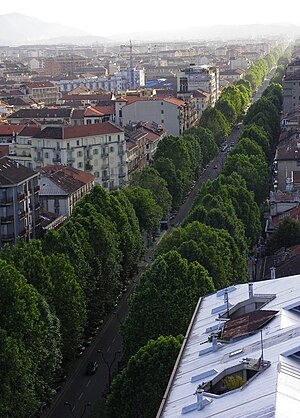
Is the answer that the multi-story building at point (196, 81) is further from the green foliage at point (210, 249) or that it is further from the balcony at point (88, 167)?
the green foliage at point (210, 249)

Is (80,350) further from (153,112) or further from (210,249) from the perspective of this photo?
(153,112)

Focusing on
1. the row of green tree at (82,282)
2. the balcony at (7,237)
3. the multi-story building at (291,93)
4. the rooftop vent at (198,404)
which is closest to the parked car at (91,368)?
the row of green tree at (82,282)

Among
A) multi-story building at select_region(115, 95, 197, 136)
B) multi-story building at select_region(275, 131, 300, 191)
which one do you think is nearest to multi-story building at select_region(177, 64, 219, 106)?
multi-story building at select_region(115, 95, 197, 136)

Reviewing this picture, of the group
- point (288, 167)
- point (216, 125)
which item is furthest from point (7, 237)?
point (216, 125)

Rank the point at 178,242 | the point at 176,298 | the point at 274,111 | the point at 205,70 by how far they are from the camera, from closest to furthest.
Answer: the point at 176,298 < the point at 178,242 < the point at 274,111 < the point at 205,70

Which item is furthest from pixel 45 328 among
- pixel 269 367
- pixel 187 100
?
pixel 187 100

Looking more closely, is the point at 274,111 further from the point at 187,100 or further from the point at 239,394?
the point at 239,394
